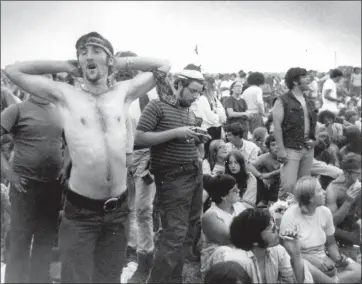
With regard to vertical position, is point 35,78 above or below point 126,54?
below

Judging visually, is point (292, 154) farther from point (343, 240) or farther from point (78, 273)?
point (78, 273)

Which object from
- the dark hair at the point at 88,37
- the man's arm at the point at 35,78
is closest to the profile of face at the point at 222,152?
the dark hair at the point at 88,37

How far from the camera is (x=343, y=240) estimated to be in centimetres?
496

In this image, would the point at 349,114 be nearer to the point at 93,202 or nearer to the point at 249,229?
the point at 249,229

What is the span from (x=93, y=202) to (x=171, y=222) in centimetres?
106

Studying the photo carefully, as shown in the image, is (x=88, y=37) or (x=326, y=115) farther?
(x=326, y=115)

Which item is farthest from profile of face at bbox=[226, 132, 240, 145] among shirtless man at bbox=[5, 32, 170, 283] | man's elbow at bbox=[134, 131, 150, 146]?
shirtless man at bbox=[5, 32, 170, 283]

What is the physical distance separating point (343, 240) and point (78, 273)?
3113 mm

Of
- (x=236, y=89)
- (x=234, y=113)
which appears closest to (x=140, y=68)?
(x=234, y=113)

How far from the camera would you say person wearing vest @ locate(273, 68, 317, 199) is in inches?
200

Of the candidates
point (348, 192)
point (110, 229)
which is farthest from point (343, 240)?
point (110, 229)

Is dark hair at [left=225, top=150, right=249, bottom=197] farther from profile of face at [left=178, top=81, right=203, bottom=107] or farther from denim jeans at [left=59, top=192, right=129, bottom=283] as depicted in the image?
denim jeans at [left=59, top=192, right=129, bottom=283]

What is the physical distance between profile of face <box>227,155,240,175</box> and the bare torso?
222 cm

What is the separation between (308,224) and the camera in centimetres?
424
